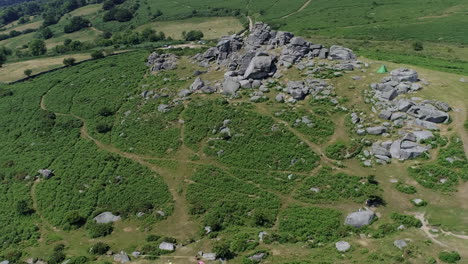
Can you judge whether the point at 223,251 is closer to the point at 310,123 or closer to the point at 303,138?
the point at 303,138

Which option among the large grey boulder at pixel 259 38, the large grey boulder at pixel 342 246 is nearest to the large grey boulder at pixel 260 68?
the large grey boulder at pixel 259 38

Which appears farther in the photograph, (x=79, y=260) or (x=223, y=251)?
(x=79, y=260)

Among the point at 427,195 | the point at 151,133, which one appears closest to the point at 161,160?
the point at 151,133

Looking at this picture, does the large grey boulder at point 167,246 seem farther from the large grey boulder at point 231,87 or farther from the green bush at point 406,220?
the large grey boulder at point 231,87

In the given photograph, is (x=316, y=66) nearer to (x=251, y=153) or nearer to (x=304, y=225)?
(x=251, y=153)

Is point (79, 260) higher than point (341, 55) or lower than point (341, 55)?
lower

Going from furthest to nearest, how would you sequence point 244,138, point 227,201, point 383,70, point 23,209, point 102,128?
point 102,128 < point 383,70 < point 244,138 < point 23,209 < point 227,201

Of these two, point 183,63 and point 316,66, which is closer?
point 316,66

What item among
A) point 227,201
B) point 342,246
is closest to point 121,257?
point 227,201

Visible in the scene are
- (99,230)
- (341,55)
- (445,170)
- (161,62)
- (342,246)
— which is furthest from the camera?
(161,62)
